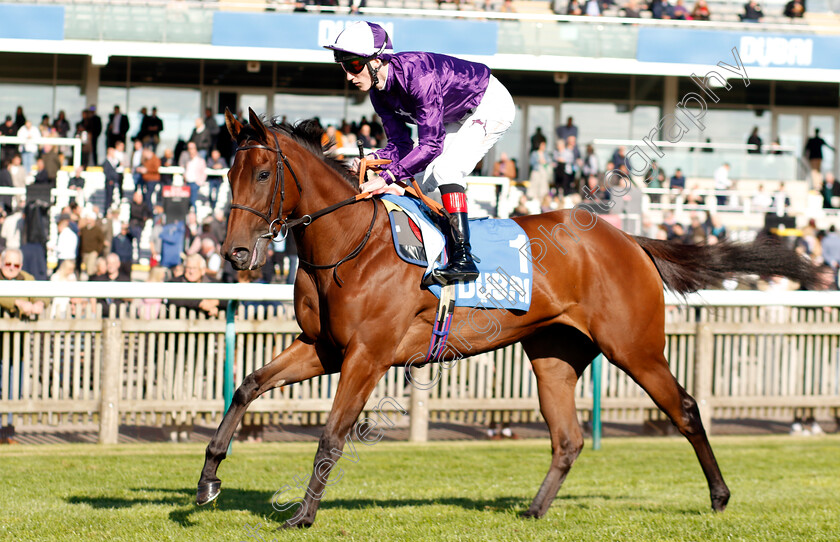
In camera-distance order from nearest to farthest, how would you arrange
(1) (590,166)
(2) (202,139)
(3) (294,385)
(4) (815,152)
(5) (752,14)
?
1. (3) (294,385)
2. (2) (202,139)
3. (1) (590,166)
4. (5) (752,14)
5. (4) (815,152)

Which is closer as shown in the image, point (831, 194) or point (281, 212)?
point (281, 212)

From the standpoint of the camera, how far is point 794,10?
1717cm

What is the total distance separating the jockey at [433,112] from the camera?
4277mm

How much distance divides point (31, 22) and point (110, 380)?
10254mm

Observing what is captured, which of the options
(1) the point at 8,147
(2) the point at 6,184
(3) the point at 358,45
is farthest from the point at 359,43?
(1) the point at 8,147

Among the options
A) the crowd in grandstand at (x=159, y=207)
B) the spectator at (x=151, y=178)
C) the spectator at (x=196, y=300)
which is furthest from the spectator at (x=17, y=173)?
the spectator at (x=196, y=300)

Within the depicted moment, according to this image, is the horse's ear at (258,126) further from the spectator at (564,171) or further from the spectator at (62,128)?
the spectator at (62,128)

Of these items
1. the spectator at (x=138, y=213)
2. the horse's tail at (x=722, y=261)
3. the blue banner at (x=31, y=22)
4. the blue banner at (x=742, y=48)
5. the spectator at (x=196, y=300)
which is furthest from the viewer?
the blue banner at (x=742, y=48)

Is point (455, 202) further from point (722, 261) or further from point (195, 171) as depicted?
point (195, 171)

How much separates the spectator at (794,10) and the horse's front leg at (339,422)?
50.9ft

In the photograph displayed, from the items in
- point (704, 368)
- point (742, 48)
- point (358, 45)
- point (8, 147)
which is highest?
point (742, 48)

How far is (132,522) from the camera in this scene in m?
4.30

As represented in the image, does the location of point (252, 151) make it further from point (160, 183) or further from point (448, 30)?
point (448, 30)

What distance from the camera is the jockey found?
4.28 meters
